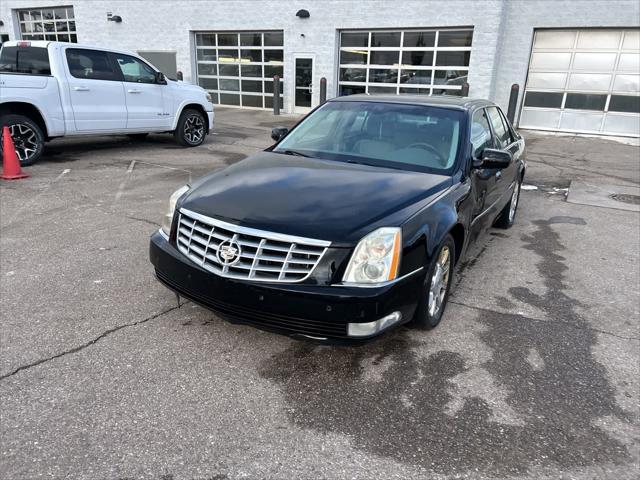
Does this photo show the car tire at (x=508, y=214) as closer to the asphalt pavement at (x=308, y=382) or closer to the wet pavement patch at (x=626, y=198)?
the asphalt pavement at (x=308, y=382)

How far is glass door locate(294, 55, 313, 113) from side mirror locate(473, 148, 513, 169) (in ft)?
49.5

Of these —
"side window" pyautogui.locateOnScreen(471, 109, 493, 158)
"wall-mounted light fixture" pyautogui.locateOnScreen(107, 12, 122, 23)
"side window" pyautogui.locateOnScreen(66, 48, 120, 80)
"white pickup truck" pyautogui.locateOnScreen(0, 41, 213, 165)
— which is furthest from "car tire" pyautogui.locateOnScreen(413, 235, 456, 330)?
"wall-mounted light fixture" pyautogui.locateOnScreen(107, 12, 122, 23)

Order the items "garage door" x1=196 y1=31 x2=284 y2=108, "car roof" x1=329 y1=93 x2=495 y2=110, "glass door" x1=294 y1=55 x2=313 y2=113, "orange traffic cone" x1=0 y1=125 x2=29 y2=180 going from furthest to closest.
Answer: "garage door" x1=196 y1=31 x2=284 y2=108 → "glass door" x1=294 y1=55 x2=313 y2=113 → "orange traffic cone" x1=0 y1=125 x2=29 y2=180 → "car roof" x1=329 y1=93 x2=495 y2=110

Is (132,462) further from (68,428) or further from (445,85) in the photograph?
(445,85)

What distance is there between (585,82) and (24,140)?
14888 millimetres

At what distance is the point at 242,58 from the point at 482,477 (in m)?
19.3

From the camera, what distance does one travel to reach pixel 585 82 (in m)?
14.9

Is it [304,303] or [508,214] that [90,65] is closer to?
[508,214]

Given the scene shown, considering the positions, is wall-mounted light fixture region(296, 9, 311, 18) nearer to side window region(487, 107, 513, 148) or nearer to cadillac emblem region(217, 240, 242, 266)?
side window region(487, 107, 513, 148)

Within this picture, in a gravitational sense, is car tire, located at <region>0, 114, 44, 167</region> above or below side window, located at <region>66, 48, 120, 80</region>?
below

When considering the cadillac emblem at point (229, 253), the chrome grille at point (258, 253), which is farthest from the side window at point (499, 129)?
the cadillac emblem at point (229, 253)

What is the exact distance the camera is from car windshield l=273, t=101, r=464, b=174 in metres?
3.97

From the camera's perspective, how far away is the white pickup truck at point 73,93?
26.7 ft

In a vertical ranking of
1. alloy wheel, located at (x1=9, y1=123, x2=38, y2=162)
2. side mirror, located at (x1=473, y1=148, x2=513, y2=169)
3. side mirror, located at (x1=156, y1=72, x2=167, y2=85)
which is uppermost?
side mirror, located at (x1=156, y1=72, x2=167, y2=85)
